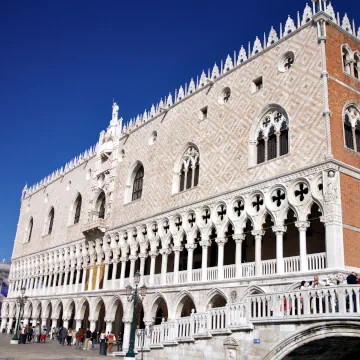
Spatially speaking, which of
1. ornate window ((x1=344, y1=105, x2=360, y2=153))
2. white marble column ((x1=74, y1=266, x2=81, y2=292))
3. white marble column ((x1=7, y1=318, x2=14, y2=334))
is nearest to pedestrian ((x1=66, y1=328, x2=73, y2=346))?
white marble column ((x1=74, y1=266, x2=81, y2=292))

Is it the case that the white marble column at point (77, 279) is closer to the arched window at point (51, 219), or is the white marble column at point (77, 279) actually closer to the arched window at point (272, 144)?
the arched window at point (51, 219)

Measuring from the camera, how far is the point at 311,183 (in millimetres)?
13133

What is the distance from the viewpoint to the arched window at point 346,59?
1489 centimetres

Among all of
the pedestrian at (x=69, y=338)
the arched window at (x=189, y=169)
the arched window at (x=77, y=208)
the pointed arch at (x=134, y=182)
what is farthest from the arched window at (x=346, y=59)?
the arched window at (x=77, y=208)

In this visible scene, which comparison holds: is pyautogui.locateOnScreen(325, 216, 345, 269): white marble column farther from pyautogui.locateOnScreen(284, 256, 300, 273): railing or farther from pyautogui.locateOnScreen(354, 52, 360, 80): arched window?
pyautogui.locateOnScreen(354, 52, 360, 80): arched window

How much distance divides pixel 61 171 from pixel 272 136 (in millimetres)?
20218

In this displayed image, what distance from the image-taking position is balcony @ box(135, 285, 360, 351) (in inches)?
344

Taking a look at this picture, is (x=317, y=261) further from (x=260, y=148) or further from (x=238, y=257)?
(x=260, y=148)

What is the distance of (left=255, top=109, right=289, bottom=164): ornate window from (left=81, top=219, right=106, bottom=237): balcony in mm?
10774

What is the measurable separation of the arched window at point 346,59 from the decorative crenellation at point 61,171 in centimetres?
1640

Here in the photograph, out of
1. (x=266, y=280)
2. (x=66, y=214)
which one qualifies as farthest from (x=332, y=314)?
(x=66, y=214)

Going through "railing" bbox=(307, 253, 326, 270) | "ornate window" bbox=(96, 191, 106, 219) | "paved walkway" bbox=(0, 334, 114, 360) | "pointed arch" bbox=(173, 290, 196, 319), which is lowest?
"paved walkway" bbox=(0, 334, 114, 360)

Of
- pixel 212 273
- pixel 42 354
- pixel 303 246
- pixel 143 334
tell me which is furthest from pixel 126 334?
pixel 303 246

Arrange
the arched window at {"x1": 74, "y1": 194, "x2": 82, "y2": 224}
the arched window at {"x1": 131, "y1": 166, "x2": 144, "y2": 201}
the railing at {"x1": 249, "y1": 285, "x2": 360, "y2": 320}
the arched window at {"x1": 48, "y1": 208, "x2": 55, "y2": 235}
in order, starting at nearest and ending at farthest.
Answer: the railing at {"x1": 249, "y1": 285, "x2": 360, "y2": 320}, the arched window at {"x1": 131, "y1": 166, "x2": 144, "y2": 201}, the arched window at {"x1": 74, "y1": 194, "x2": 82, "y2": 224}, the arched window at {"x1": 48, "y1": 208, "x2": 55, "y2": 235}
